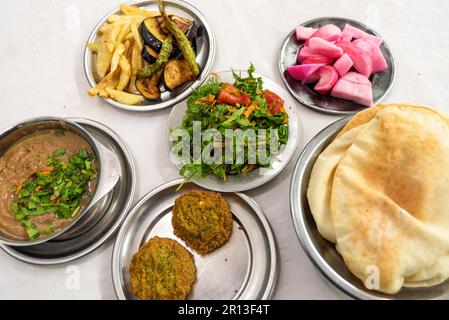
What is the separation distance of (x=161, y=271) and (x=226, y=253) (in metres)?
0.34

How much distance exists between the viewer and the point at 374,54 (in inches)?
80.8

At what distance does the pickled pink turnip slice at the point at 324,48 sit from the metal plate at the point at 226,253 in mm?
966

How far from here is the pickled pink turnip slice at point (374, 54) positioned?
6.73 ft

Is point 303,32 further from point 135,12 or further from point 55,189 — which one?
point 55,189

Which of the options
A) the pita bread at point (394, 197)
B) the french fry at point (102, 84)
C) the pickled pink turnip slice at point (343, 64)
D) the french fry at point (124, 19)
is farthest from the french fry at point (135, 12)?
the pita bread at point (394, 197)

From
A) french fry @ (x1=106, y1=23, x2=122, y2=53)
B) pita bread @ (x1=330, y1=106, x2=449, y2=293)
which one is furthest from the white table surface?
pita bread @ (x1=330, y1=106, x2=449, y2=293)

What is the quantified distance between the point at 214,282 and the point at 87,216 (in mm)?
760

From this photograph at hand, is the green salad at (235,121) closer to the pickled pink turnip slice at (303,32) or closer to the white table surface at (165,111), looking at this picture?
the white table surface at (165,111)

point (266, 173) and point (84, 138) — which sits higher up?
point (84, 138)

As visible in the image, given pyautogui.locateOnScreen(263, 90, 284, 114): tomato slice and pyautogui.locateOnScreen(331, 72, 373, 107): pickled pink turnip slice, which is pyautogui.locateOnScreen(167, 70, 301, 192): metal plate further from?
pyautogui.locateOnScreen(331, 72, 373, 107): pickled pink turnip slice

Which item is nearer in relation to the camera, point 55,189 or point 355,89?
point 55,189

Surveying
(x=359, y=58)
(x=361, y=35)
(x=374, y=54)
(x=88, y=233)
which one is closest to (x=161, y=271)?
(x=88, y=233)

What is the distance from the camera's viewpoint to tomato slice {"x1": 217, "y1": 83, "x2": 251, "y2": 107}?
1873 millimetres

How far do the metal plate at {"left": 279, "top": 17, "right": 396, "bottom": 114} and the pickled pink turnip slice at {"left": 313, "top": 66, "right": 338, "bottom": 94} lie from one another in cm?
5
